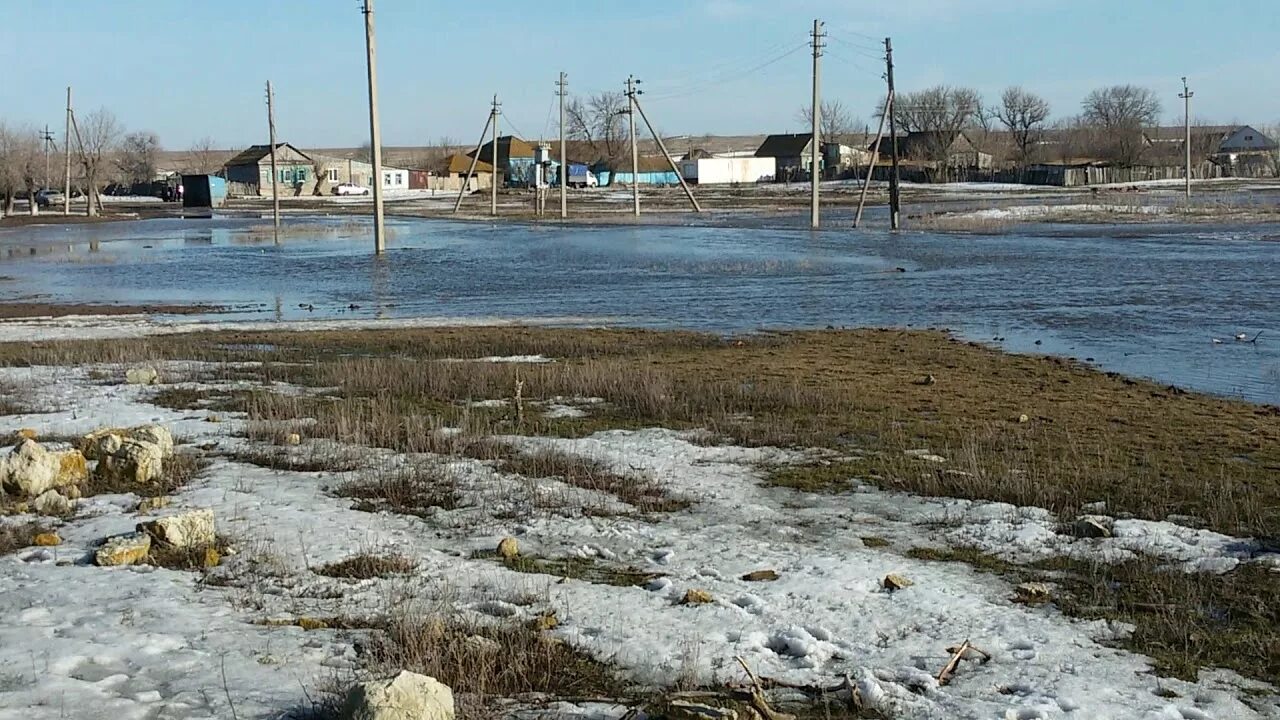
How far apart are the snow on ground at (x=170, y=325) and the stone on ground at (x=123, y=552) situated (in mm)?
13645

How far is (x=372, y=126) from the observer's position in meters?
39.9

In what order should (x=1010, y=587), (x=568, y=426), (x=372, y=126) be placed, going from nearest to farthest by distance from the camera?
(x=1010, y=587) → (x=568, y=426) → (x=372, y=126)

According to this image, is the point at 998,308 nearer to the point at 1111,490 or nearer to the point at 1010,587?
the point at 1111,490

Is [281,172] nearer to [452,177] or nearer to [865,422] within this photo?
[452,177]

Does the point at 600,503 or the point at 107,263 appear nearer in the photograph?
the point at 600,503

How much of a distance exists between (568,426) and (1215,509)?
541 centimetres

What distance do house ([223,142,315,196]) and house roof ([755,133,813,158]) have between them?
51.9 meters

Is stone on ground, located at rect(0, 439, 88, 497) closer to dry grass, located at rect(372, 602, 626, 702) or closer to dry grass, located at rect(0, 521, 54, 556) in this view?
dry grass, located at rect(0, 521, 54, 556)

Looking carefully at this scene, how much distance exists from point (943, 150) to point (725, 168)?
2531 cm

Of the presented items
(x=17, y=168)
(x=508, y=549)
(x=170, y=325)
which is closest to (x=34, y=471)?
(x=508, y=549)

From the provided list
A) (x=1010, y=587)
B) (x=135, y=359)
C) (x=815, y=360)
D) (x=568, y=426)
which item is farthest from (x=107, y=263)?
(x=1010, y=587)

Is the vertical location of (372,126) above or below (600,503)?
above

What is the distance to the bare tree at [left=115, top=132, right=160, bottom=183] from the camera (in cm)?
14438

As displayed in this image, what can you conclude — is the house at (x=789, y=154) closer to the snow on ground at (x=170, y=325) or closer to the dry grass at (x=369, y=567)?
the snow on ground at (x=170, y=325)
